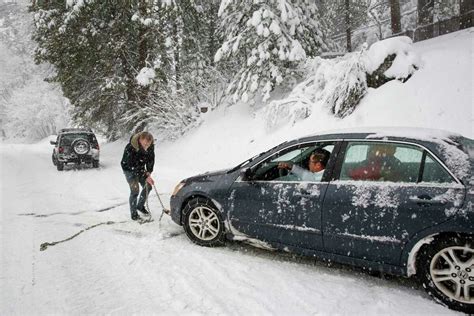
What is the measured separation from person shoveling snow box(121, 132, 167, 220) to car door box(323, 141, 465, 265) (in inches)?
137

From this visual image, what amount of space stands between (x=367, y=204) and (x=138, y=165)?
4109mm

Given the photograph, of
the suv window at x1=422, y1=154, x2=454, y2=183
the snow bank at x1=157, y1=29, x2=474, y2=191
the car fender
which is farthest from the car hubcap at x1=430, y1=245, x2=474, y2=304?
the snow bank at x1=157, y1=29, x2=474, y2=191

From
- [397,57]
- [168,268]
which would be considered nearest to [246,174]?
[168,268]

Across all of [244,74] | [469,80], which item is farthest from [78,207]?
[469,80]

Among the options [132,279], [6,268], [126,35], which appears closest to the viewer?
[132,279]

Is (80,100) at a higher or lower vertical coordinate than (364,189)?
higher

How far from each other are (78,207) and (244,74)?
25.3ft

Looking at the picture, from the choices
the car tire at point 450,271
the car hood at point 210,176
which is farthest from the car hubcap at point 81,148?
the car tire at point 450,271

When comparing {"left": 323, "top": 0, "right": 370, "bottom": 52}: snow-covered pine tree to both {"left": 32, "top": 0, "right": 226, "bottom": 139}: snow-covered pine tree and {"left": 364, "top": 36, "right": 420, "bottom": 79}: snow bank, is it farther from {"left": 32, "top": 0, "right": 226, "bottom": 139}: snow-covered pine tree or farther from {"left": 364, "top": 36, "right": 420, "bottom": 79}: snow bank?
{"left": 364, "top": 36, "right": 420, "bottom": 79}: snow bank

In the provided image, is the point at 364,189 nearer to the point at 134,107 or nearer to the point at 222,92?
the point at 222,92

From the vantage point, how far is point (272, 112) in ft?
38.9

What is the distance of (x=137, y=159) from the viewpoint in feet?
21.0

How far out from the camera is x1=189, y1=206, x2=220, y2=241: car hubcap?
5.01m

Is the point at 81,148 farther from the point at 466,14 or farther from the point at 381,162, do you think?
the point at 466,14
